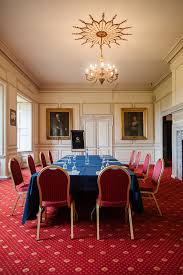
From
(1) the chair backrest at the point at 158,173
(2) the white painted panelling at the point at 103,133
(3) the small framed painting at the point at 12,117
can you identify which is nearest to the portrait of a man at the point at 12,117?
(3) the small framed painting at the point at 12,117

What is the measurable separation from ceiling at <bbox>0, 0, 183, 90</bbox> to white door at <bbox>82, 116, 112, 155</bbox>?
7.70 feet

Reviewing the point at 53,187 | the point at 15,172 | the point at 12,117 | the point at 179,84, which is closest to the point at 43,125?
the point at 12,117

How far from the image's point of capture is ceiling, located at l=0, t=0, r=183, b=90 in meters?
4.23

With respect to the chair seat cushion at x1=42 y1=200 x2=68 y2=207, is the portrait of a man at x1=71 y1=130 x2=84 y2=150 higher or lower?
higher

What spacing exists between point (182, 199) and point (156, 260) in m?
2.59

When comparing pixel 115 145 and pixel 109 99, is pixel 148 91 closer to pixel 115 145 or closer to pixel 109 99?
pixel 109 99

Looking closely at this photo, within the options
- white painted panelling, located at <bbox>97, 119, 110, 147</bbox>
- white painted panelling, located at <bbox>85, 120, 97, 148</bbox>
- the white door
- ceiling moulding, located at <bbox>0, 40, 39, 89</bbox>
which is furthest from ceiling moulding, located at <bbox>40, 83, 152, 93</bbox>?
white painted panelling, located at <bbox>85, 120, 97, 148</bbox>

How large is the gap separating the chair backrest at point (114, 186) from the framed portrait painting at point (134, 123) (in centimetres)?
778

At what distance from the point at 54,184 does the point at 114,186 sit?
0.74 metres

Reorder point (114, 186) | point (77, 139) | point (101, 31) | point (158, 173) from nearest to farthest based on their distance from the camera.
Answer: point (114, 186), point (158, 173), point (101, 31), point (77, 139)

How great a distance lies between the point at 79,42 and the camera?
571 cm

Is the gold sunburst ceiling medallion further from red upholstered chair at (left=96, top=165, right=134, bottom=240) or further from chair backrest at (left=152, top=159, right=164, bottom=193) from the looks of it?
red upholstered chair at (left=96, top=165, right=134, bottom=240)

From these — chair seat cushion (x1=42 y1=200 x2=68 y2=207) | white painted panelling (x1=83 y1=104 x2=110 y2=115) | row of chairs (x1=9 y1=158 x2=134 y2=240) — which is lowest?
chair seat cushion (x1=42 y1=200 x2=68 y2=207)

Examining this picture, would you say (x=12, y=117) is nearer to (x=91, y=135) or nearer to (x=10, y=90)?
(x=10, y=90)
